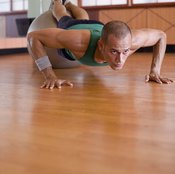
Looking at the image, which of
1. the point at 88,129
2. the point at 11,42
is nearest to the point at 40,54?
the point at 88,129

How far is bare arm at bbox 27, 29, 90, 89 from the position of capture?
197cm

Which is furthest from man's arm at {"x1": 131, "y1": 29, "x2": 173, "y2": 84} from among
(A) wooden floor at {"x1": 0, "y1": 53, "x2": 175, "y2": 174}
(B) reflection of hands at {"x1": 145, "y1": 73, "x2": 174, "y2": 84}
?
Answer: (A) wooden floor at {"x1": 0, "y1": 53, "x2": 175, "y2": 174}

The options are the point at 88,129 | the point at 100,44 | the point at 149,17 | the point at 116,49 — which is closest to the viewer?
the point at 88,129

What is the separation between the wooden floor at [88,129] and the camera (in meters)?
0.90

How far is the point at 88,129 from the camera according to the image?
1.22 meters

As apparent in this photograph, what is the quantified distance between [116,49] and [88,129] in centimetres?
67

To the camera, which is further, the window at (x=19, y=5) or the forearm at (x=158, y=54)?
the window at (x=19, y=5)

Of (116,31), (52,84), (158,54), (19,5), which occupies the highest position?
(19,5)

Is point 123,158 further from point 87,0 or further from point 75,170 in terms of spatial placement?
Answer: point 87,0

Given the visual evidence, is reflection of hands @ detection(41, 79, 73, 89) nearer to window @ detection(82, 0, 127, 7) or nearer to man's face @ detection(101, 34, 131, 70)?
man's face @ detection(101, 34, 131, 70)

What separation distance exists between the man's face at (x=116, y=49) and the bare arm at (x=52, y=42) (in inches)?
8.6

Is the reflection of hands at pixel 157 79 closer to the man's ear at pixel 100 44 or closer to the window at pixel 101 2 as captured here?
the man's ear at pixel 100 44

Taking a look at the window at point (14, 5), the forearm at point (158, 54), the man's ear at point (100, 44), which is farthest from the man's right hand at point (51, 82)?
the window at point (14, 5)

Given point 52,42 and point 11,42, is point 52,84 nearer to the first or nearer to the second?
point 52,42
